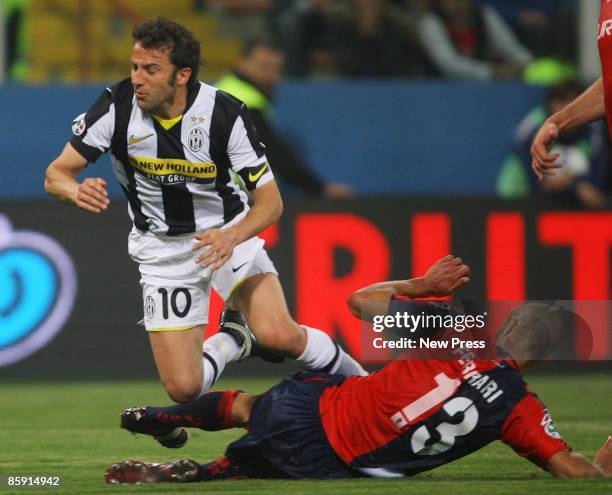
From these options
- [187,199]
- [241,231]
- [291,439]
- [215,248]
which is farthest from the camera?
[187,199]

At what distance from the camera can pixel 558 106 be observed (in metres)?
9.80

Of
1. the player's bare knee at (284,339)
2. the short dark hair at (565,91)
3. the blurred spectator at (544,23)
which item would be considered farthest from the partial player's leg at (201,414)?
the blurred spectator at (544,23)

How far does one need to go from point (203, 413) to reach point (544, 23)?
22.4 feet

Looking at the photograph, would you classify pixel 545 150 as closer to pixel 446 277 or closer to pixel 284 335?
pixel 446 277

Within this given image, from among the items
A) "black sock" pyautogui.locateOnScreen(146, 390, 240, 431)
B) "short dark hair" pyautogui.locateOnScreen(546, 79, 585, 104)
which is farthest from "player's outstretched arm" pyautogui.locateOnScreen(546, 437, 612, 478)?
"short dark hair" pyautogui.locateOnScreen(546, 79, 585, 104)

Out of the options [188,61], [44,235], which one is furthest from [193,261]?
[44,235]

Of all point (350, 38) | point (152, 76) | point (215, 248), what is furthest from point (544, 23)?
point (215, 248)

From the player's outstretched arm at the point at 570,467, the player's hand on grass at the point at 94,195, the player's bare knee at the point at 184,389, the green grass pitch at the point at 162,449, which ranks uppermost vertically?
the player's hand on grass at the point at 94,195

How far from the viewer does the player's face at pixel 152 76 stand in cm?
557

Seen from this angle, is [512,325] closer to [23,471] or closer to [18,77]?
[23,471]

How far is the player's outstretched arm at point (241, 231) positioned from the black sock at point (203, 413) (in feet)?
1.73

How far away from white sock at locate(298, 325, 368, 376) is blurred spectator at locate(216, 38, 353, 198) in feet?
11.1

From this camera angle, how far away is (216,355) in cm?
598

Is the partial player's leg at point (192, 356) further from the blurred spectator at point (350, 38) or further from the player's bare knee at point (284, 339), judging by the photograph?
the blurred spectator at point (350, 38)
